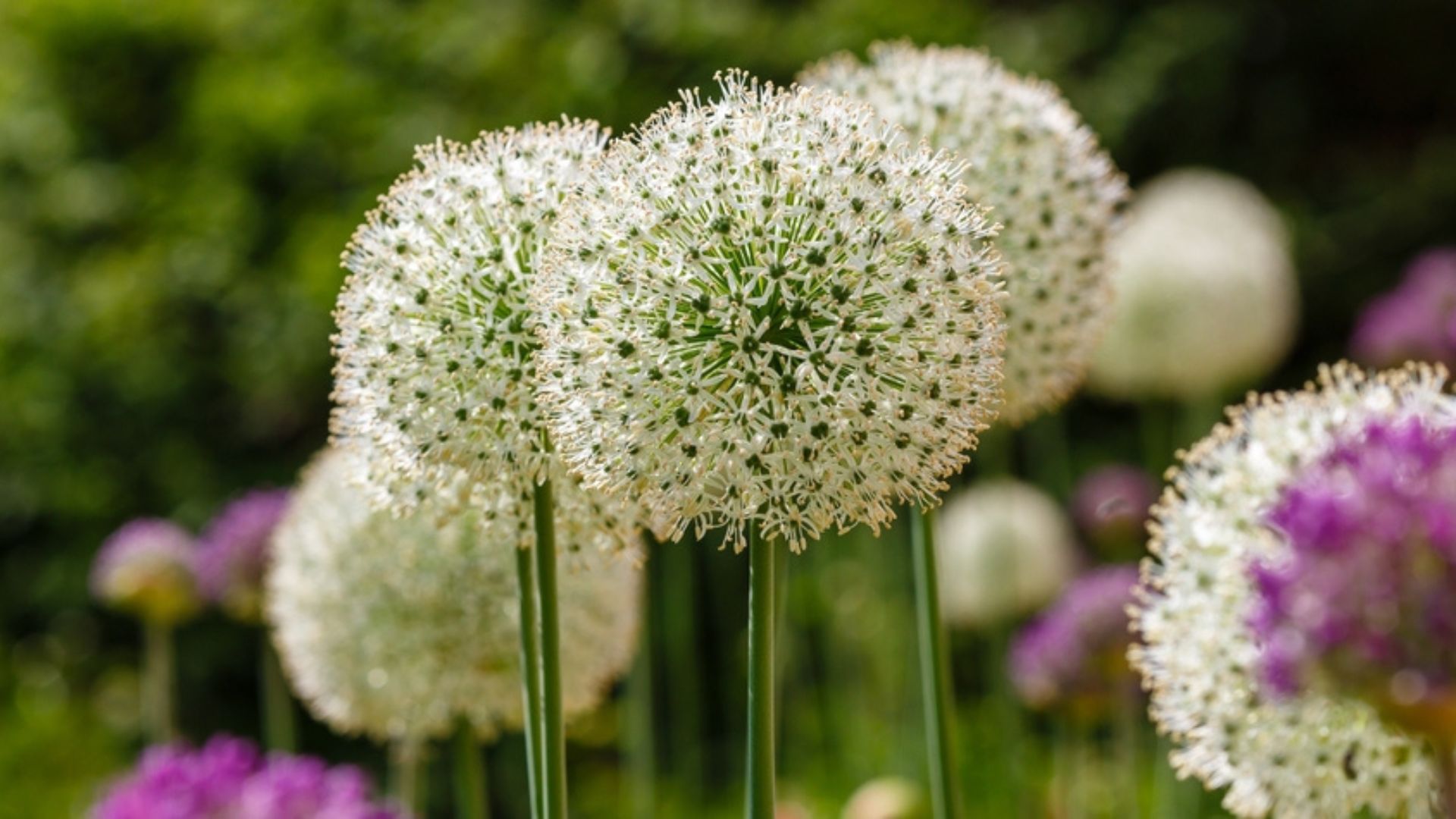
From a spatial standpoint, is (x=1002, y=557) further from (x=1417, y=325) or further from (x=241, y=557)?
(x=241, y=557)

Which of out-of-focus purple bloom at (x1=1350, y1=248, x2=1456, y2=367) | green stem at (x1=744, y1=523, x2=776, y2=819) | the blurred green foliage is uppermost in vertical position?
the blurred green foliage

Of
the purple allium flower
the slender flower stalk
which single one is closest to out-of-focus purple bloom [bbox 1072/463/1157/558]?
the purple allium flower

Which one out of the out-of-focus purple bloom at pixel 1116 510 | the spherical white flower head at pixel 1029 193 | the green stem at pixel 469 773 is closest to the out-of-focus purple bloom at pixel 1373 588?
the spherical white flower head at pixel 1029 193

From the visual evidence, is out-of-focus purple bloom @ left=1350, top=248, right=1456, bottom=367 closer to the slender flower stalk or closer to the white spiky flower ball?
the white spiky flower ball

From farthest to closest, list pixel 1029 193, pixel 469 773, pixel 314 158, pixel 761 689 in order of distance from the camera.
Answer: pixel 314 158
pixel 469 773
pixel 1029 193
pixel 761 689

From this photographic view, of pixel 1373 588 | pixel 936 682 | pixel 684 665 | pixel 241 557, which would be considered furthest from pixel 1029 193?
pixel 684 665

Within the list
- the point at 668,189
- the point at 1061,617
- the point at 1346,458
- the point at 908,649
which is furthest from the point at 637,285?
the point at 908,649
